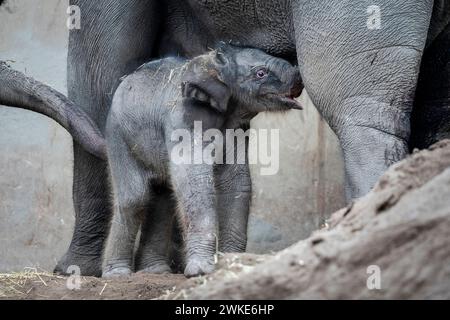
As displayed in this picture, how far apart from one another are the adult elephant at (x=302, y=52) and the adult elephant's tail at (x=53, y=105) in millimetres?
358

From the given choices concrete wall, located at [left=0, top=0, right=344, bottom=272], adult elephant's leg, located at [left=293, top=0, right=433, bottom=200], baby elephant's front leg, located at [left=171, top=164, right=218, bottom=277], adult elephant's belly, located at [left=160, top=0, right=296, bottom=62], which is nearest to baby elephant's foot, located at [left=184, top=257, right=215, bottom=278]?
baby elephant's front leg, located at [left=171, top=164, right=218, bottom=277]

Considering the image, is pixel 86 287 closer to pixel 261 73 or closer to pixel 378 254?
pixel 261 73

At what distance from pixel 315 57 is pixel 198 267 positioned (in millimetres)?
1036

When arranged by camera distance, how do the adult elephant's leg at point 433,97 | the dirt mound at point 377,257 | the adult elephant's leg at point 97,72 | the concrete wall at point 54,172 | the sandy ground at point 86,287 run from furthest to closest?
the concrete wall at point 54,172
the adult elephant's leg at point 97,72
the adult elephant's leg at point 433,97
the sandy ground at point 86,287
the dirt mound at point 377,257

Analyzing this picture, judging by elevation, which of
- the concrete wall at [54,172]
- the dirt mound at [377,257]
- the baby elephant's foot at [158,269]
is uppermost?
the concrete wall at [54,172]

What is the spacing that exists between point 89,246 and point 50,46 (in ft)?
7.42

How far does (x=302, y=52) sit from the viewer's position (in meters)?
4.81

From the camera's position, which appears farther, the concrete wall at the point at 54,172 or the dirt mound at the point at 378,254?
the concrete wall at the point at 54,172

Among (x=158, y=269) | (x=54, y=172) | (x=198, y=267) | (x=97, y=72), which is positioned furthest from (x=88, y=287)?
(x=54, y=172)

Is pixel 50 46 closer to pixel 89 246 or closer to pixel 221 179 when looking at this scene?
pixel 89 246

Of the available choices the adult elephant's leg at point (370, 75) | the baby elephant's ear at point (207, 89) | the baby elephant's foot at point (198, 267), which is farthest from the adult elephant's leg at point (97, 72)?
the baby elephant's foot at point (198, 267)

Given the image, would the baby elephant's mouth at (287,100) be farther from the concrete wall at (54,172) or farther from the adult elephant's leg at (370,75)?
the concrete wall at (54,172)

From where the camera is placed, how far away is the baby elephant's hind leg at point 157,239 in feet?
17.9

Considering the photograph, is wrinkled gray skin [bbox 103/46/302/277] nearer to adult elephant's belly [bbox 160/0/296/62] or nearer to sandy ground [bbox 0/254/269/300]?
adult elephant's belly [bbox 160/0/296/62]
